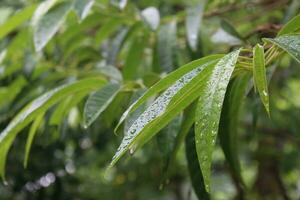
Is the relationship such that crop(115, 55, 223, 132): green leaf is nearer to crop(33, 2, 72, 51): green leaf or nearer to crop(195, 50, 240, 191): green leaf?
crop(195, 50, 240, 191): green leaf

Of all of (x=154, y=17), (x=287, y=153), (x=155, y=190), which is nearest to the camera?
(x=154, y=17)

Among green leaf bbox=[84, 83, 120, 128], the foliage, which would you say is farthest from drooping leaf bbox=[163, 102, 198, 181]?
green leaf bbox=[84, 83, 120, 128]

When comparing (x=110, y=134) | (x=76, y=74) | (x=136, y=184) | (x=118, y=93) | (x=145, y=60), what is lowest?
(x=136, y=184)

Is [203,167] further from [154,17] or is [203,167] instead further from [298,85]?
[298,85]

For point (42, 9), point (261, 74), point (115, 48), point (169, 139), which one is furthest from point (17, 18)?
point (261, 74)

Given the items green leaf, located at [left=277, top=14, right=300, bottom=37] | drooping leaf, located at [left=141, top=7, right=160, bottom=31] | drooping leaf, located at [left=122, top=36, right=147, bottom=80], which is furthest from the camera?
drooping leaf, located at [left=122, top=36, right=147, bottom=80]

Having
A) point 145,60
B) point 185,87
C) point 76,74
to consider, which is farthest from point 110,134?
point 185,87
